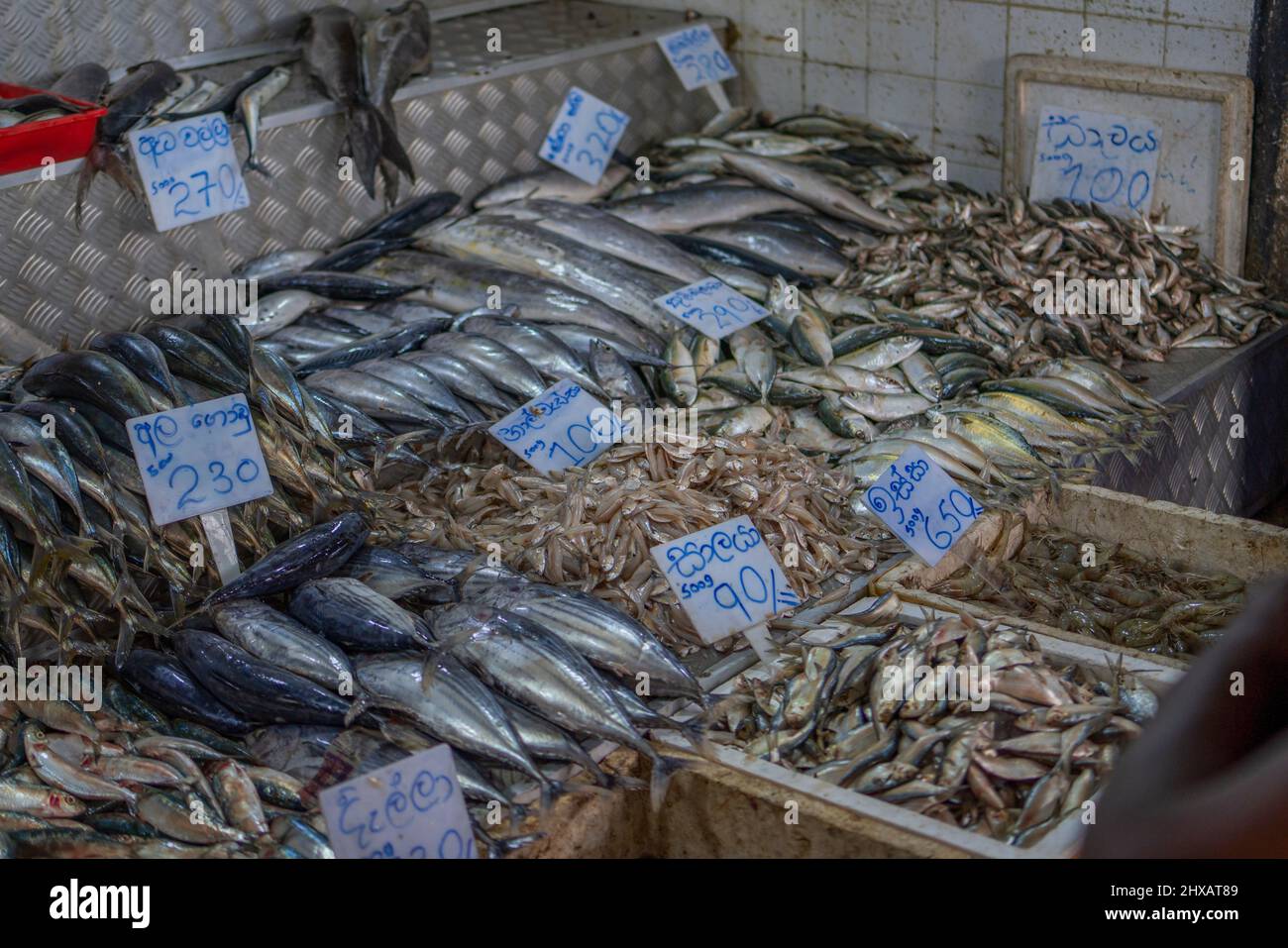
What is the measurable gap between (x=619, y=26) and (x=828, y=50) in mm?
927

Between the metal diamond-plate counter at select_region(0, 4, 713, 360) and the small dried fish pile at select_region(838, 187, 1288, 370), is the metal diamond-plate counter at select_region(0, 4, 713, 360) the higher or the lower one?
the higher one

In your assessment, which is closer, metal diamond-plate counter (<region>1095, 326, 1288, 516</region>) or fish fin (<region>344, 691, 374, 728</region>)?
fish fin (<region>344, 691, 374, 728</region>)

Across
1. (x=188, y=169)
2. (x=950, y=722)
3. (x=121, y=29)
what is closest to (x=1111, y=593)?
(x=950, y=722)

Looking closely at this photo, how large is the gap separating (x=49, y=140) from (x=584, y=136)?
218 cm

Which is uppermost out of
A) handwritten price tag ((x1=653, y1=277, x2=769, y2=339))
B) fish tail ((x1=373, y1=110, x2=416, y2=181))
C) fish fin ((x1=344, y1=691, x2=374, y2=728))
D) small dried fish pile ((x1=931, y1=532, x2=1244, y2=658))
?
fish tail ((x1=373, y1=110, x2=416, y2=181))

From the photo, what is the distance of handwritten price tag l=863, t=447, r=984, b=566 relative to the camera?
11.2 feet

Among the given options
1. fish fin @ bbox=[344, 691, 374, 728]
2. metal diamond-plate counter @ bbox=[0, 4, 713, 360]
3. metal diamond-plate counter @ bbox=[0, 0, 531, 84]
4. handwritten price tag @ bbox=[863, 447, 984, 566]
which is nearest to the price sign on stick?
fish fin @ bbox=[344, 691, 374, 728]

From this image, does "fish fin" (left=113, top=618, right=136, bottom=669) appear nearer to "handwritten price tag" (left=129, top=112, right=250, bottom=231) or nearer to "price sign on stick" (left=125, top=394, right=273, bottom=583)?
"price sign on stick" (left=125, top=394, right=273, bottom=583)

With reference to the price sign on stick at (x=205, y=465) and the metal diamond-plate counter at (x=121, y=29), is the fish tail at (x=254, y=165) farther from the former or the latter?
the price sign on stick at (x=205, y=465)

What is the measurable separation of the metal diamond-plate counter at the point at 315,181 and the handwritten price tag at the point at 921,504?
217cm

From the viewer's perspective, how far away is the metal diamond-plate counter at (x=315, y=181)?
13.0 ft

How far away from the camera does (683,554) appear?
312 cm

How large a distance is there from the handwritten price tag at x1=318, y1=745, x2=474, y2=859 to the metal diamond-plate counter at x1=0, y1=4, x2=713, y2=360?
71.0 inches
